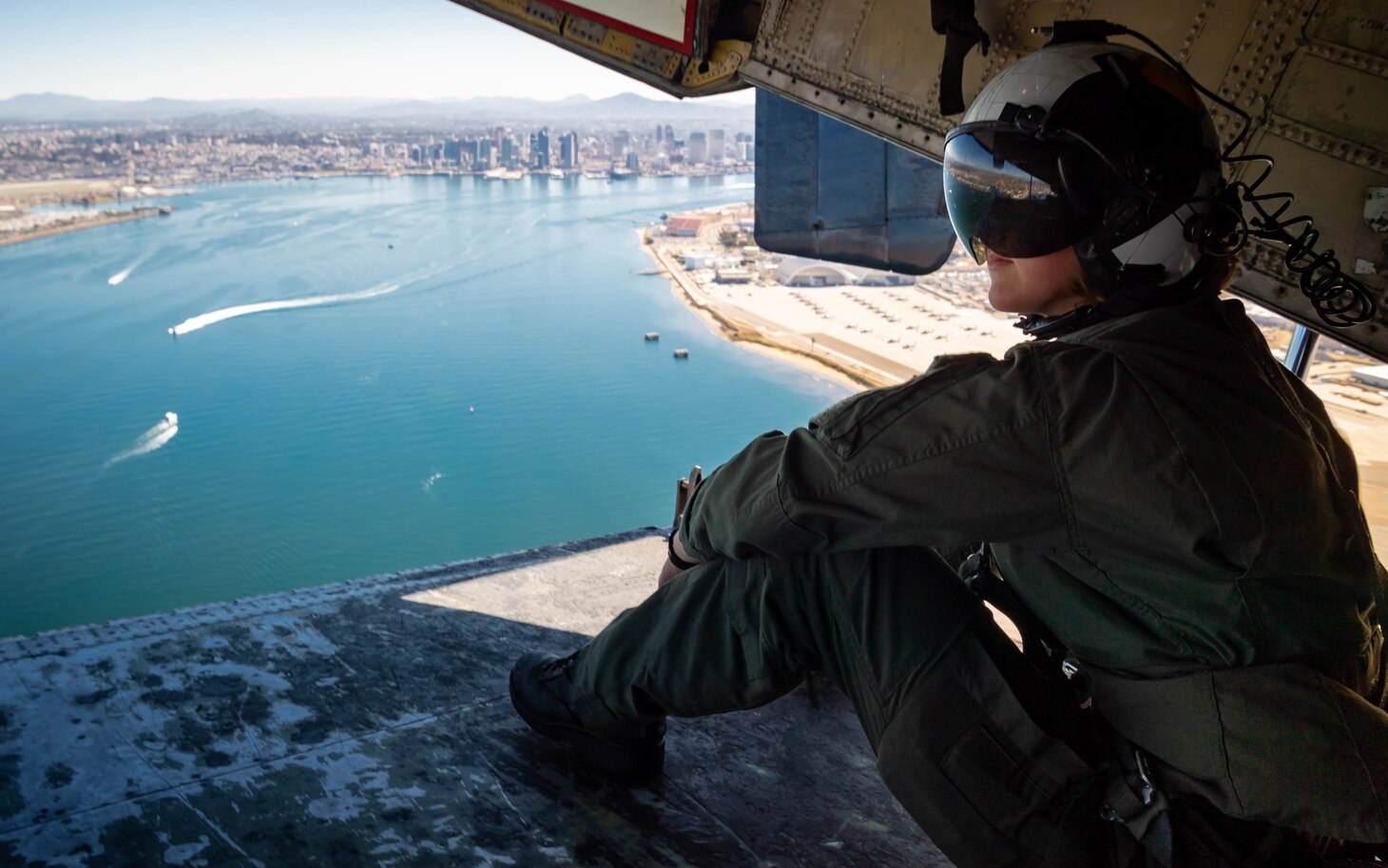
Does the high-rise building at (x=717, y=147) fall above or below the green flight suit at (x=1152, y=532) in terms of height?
above

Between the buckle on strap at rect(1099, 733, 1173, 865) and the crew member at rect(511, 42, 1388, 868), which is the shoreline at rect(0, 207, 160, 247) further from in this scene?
the buckle on strap at rect(1099, 733, 1173, 865)

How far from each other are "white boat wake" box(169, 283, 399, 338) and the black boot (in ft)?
117

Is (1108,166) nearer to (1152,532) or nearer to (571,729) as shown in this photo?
(1152,532)

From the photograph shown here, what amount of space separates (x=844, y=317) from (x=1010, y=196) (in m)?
33.4

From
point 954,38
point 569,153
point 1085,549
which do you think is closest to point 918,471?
point 1085,549

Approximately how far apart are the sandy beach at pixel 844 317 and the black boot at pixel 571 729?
23177 millimetres

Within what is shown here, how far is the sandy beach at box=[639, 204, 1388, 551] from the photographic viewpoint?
2930 cm

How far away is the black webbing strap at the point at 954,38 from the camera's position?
9.58 feet

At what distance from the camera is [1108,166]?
1.26m

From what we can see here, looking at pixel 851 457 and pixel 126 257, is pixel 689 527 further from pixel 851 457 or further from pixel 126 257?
pixel 126 257

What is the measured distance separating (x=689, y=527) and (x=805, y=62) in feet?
9.15

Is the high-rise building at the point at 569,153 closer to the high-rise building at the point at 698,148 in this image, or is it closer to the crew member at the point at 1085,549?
the high-rise building at the point at 698,148

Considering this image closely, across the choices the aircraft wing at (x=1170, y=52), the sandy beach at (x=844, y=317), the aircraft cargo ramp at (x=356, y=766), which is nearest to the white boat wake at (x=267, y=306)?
the sandy beach at (x=844, y=317)

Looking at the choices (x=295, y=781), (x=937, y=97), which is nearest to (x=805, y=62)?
(x=937, y=97)
